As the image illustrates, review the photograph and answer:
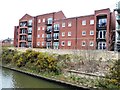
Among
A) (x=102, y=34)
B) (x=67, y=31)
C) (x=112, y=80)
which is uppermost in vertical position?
(x=67, y=31)

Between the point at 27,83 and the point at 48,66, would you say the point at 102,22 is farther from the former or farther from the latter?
the point at 27,83

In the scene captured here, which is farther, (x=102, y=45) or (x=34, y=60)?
(x=102, y=45)

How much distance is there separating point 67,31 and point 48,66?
17.1m

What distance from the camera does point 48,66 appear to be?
3058cm

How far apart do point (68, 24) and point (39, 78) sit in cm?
1973

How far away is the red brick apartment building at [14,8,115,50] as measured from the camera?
3931 centimetres

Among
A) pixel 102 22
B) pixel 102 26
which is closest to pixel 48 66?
pixel 102 26

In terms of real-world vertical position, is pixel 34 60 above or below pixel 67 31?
below

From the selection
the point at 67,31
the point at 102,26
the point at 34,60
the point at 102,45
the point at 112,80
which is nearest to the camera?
the point at 112,80

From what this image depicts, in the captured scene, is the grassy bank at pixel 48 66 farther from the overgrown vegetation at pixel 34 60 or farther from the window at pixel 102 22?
the window at pixel 102 22

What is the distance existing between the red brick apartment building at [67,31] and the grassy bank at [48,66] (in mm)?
6047

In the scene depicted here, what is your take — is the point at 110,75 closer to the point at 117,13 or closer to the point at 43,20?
the point at 117,13

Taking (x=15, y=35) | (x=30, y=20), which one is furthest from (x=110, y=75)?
(x=15, y=35)

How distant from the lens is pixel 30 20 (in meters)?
57.3
